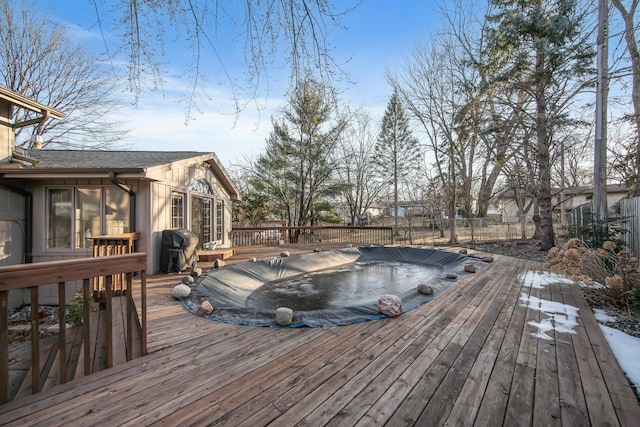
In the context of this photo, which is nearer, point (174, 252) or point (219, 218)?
point (174, 252)

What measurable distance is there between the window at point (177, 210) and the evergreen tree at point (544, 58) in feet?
27.8

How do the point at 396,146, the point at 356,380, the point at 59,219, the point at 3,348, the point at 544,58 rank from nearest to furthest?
the point at 3,348, the point at 356,380, the point at 59,219, the point at 544,58, the point at 396,146

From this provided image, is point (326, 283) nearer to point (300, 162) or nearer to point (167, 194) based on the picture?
point (167, 194)

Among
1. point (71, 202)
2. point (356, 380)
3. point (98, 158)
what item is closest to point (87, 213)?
point (71, 202)

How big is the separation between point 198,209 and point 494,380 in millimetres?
6818

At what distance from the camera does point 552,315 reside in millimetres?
2863

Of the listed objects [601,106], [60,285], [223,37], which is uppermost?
[601,106]

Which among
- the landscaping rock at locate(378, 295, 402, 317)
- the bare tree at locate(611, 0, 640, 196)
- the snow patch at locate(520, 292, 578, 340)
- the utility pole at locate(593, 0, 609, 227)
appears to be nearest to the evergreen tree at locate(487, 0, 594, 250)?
the bare tree at locate(611, 0, 640, 196)

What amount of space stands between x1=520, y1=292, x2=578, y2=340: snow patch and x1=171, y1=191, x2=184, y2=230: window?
6.19 m

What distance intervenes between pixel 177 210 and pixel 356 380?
5563 mm

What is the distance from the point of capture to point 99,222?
16.6ft

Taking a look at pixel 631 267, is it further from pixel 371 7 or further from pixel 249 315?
pixel 249 315

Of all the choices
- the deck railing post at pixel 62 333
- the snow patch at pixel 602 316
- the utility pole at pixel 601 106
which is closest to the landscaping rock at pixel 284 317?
the deck railing post at pixel 62 333

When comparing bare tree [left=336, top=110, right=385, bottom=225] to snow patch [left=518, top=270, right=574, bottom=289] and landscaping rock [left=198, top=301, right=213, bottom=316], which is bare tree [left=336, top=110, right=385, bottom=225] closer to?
snow patch [left=518, top=270, right=574, bottom=289]
